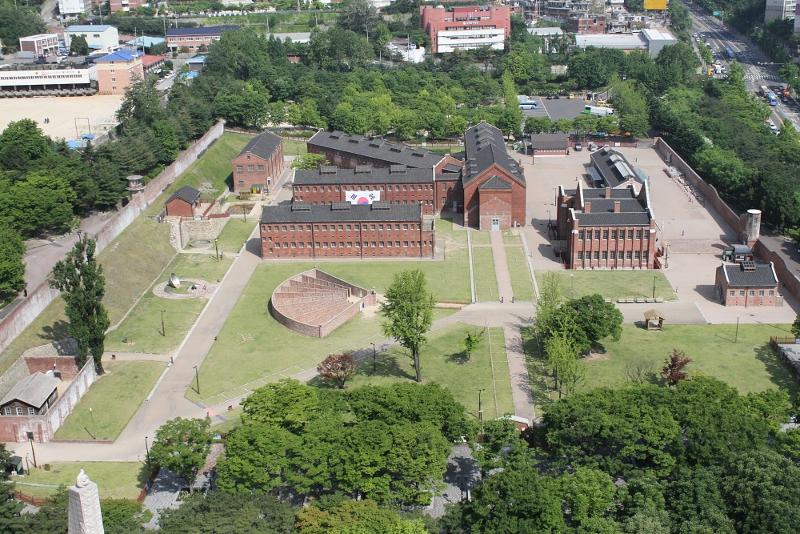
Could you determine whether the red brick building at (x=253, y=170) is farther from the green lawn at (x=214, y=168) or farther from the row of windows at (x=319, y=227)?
the row of windows at (x=319, y=227)

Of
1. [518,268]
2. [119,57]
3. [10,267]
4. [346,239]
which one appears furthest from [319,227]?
[119,57]

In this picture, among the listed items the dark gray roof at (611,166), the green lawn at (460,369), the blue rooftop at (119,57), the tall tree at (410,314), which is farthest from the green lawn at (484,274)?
the blue rooftop at (119,57)

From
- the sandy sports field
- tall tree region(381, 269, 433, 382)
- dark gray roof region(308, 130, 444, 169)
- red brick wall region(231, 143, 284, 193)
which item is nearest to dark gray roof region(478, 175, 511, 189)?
dark gray roof region(308, 130, 444, 169)

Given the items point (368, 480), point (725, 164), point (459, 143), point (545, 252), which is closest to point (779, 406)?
point (368, 480)

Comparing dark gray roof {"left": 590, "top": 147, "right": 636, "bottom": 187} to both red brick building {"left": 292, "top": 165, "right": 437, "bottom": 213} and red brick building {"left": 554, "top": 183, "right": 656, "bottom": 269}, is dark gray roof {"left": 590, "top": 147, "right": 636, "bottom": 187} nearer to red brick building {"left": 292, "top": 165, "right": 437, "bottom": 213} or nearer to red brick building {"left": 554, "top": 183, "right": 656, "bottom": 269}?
red brick building {"left": 554, "top": 183, "right": 656, "bottom": 269}

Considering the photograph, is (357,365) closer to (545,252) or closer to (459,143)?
(545,252)

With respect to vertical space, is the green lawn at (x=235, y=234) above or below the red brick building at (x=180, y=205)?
below

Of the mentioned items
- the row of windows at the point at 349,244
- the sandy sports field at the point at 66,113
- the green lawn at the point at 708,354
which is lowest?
the green lawn at the point at 708,354
